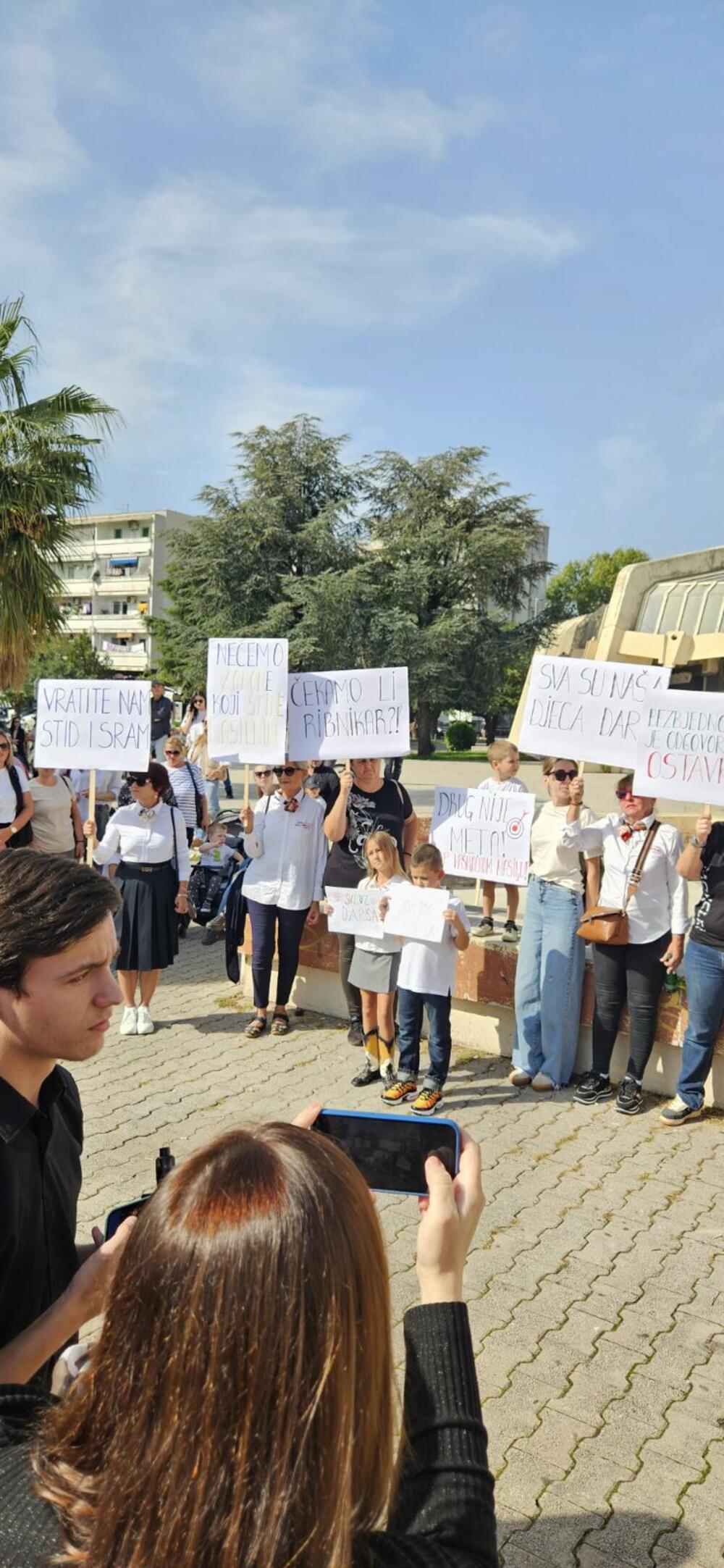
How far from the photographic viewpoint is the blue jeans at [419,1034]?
6148mm

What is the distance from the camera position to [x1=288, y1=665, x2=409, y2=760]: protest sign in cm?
707

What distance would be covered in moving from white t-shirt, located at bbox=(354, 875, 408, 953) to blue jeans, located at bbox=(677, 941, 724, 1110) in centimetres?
167

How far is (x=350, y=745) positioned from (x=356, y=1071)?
203 cm

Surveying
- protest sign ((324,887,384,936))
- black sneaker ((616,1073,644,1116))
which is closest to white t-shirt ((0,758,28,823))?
protest sign ((324,887,384,936))

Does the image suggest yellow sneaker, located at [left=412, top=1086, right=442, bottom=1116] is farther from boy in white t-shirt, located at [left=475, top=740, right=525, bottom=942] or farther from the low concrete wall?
boy in white t-shirt, located at [left=475, top=740, right=525, bottom=942]

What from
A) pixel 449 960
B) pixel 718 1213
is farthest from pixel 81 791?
pixel 718 1213

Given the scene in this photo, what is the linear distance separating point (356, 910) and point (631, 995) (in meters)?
1.67

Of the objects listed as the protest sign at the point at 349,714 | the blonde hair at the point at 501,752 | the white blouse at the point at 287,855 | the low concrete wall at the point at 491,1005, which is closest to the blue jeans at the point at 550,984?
the low concrete wall at the point at 491,1005

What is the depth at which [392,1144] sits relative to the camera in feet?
6.00

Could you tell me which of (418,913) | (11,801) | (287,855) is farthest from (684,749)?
(11,801)

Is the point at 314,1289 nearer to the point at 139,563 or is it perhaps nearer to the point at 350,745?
the point at 350,745

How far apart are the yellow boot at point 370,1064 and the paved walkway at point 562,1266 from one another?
0.29 ft

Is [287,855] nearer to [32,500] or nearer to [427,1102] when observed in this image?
[427,1102]

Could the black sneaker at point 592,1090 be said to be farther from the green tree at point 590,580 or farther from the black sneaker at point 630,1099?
the green tree at point 590,580
